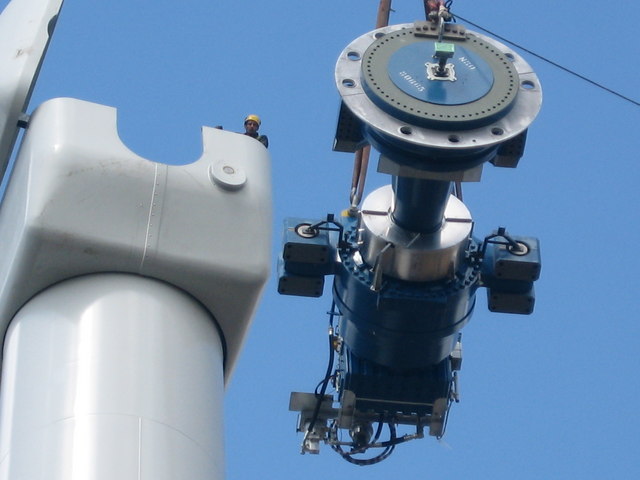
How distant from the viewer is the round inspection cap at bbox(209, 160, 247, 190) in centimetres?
717

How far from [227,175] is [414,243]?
14.5 ft

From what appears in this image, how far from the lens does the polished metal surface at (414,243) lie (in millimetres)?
11461

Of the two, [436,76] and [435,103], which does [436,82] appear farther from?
[435,103]

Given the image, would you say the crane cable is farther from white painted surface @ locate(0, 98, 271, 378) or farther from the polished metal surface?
white painted surface @ locate(0, 98, 271, 378)

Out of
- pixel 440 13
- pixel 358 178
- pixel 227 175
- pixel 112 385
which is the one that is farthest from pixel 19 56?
pixel 358 178

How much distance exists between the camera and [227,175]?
7238mm

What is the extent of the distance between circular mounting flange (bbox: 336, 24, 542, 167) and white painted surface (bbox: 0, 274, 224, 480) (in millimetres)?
3072

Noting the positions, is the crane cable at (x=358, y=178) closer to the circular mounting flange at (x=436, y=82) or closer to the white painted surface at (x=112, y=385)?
the circular mounting flange at (x=436, y=82)

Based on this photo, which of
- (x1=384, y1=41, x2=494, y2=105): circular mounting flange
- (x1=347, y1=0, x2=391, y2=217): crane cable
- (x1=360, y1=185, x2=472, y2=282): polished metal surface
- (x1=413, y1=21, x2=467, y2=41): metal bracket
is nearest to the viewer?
(x1=384, y1=41, x2=494, y2=105): circular mounting flange

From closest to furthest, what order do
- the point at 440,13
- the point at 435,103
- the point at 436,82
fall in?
the point at 435,103, the point at 436,82, the point at 440,13

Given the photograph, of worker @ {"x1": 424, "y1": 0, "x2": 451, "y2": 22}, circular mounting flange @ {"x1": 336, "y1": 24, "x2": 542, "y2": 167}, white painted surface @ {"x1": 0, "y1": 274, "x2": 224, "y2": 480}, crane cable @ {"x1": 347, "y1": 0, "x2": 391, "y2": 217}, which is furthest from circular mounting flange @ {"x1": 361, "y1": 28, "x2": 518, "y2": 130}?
white painted surface @ {"x1": 0, "y1": 274, "x2": 224, "y2": 480}

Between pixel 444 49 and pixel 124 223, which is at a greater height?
pixel 124 223

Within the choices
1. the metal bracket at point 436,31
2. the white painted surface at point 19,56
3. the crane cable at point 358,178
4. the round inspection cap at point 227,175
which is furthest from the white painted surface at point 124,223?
the crane cable at point 358,178

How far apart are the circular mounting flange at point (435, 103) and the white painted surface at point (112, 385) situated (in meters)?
3.07
